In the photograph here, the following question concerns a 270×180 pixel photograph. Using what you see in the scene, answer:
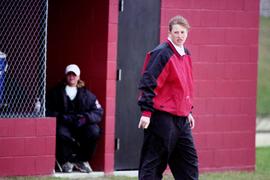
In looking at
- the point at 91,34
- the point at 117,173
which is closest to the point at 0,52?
the point at 91,34

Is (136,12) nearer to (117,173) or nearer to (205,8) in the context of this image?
(205,8)

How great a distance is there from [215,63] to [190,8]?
2.65 feet

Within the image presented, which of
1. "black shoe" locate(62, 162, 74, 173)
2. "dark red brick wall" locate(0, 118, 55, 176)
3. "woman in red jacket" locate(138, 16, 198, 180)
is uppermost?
"woman in red jacket" locate(138, 16, 198, 180)

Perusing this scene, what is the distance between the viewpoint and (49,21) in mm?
12047

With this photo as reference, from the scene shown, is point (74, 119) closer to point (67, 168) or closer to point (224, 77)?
point (67, 168)

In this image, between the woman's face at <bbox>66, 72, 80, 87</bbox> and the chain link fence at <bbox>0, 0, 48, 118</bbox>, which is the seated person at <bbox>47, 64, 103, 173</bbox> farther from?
the chain link fence at <bbox>0, 0, 48, 118</bbox>

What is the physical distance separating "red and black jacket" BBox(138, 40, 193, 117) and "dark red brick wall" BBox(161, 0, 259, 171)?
2900mm

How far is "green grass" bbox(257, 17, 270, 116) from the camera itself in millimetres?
22219

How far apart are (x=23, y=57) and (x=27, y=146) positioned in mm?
1236

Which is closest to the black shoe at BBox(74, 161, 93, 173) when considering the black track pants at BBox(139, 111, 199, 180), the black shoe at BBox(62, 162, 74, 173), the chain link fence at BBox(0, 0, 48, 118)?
the black shoe at BBox(62, 162, 74, 173)

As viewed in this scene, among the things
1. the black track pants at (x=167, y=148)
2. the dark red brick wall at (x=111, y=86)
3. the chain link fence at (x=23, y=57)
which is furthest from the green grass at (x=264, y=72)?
the black track pants at (x=167, y=148)

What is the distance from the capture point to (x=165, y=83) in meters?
8.73

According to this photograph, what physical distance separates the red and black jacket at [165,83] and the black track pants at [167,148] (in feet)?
0.36

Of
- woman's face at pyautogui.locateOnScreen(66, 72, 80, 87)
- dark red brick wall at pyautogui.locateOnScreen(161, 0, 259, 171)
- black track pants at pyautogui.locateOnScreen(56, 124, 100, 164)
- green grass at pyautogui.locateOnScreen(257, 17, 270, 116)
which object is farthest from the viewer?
green grass at pyautogui.locateOnScreen(257, 17, 270, 116)
